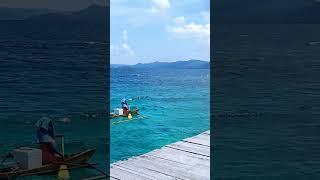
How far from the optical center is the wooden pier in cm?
438

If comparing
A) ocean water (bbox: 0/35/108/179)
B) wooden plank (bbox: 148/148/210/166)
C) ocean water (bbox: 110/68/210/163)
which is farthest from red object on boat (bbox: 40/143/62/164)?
ocean water (bbox: 110/68/210/163)

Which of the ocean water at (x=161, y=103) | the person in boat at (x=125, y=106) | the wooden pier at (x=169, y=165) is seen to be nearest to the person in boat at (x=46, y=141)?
the wooden pier at (x=169, y=165)

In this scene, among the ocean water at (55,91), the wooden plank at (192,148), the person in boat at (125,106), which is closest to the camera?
the wooden plank at (192,148)

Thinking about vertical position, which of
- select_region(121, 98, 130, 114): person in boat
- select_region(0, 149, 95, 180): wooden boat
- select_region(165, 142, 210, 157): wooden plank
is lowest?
select_region(0, 149, 95, 180): wooden boat

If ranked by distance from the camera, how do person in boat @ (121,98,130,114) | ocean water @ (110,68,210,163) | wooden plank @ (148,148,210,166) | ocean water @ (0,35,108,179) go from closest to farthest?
wooden plank @ (148,148,210,166), ocean water @ (0,35,108,179), ocean water @ (110,68,210,163), person in boat @ (121,98,130,114)

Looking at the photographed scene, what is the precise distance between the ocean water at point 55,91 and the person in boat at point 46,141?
1.32 meters

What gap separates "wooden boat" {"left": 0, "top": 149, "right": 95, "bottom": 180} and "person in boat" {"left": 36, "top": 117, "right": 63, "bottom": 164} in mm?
78

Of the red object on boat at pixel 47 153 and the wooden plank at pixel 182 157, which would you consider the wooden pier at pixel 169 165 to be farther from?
the red object on boat at pixel 47 153
